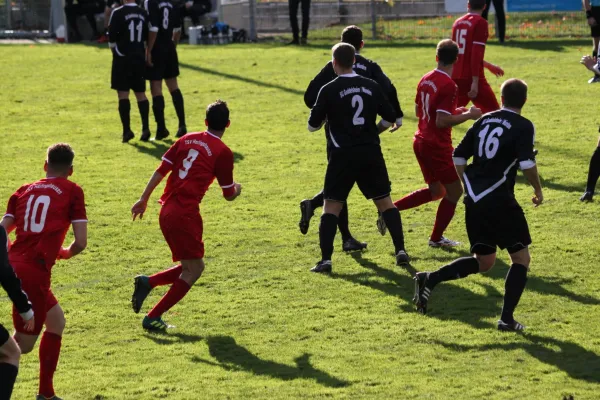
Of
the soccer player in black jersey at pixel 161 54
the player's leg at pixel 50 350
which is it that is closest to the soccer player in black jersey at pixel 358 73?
the player's leg at pixel 50 350

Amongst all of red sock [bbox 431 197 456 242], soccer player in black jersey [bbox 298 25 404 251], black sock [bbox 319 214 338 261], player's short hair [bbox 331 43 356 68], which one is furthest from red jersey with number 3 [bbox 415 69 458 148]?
black sock [bbox 319 214 338 261]

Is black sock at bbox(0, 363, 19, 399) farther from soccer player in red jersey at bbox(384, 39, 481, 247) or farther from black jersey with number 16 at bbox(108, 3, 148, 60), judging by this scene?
black jersey with number 16 at bbox(108, 3, 148, 60)

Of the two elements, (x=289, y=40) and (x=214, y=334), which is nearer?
(x=214, y=334)

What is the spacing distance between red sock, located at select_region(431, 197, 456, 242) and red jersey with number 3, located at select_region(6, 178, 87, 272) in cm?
407

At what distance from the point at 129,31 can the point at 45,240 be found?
29.3ft

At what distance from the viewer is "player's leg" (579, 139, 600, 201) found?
11405 millimetres

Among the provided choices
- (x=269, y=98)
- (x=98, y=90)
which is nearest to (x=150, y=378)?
(x=269, y=98)

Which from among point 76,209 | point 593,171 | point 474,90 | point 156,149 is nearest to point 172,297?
point 76,209

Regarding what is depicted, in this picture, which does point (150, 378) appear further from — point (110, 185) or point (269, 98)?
point (269, 98)

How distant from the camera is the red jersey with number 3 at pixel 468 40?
1282 centimetres

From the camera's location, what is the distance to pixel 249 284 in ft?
30.7

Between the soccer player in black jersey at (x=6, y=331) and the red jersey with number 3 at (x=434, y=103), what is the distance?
4.81 m

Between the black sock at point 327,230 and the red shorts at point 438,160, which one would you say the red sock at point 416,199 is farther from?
the black sock at point 327,230

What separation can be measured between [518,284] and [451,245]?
254 cm
